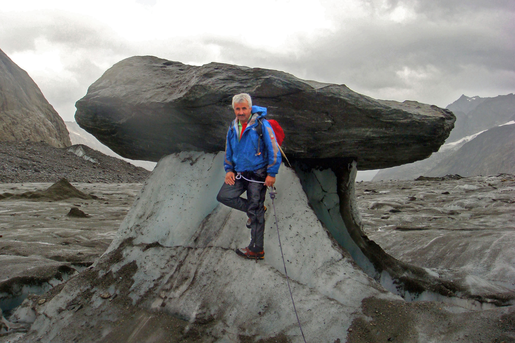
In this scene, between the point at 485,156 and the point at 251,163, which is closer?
the point at 251,163

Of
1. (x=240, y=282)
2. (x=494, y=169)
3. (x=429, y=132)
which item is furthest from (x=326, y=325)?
(x=494, y=169)

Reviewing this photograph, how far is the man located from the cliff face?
28992 millimetres

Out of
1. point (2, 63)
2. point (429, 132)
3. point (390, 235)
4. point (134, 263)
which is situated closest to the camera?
point (134, 263)

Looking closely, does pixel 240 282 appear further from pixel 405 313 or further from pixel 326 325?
pixel 405 313

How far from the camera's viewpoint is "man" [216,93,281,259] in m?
3.20

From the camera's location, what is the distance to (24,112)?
3036 centimetres

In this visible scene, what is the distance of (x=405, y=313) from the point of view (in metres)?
2.85

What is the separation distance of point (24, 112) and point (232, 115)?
108 ft

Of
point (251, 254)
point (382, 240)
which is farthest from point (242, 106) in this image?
point (382, 240)

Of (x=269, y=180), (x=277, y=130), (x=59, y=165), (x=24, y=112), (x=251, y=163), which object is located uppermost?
(x=24, y=112)

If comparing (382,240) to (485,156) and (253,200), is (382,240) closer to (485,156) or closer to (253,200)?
(253,200)

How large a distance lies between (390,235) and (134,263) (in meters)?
4.57

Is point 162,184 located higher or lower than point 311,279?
higher

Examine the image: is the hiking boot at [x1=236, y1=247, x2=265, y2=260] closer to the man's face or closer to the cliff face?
the man's face
